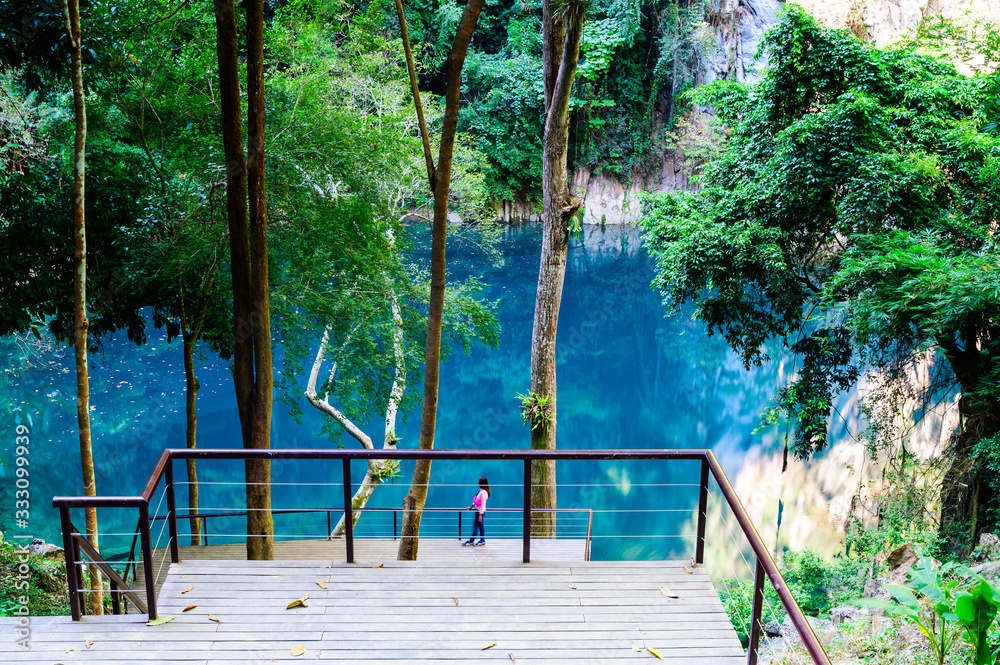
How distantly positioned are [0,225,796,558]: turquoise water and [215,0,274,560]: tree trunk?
3975mm

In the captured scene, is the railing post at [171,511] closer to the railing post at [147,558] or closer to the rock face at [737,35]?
the railing post at [147,558]

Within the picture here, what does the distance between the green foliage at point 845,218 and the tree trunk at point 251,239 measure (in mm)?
5940

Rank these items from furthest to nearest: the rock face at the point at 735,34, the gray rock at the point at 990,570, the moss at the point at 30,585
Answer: the rock face at the point at 735,34 → the moss at the point at 30,585 → the gray rock at the point at 990,570

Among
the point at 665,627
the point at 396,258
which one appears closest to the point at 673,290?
the point at 396,258

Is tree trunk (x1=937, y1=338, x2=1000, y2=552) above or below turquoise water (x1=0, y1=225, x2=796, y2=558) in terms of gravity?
above

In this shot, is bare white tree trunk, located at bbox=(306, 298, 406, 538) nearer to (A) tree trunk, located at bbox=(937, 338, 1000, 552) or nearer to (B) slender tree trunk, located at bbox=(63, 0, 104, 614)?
(B) slender tree trunk, located at bbox=(63, 0, 104, 614)

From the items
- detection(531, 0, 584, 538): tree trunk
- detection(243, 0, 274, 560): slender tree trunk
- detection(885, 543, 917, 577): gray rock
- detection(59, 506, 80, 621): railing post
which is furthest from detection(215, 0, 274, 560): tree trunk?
detection(885, 543, 917, 577): gray rock

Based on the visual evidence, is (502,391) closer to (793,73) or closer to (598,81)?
(793,73)

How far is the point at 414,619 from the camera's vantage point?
11.6ft

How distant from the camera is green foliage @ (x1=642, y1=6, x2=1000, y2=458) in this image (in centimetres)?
741

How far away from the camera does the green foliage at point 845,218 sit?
24.3 ft

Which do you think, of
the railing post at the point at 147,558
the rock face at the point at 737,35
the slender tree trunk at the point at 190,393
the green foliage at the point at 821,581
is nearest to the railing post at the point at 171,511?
the railing post at the point at 147,558

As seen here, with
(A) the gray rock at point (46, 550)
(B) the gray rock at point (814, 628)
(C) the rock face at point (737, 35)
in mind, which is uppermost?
(C) the rock face at point (737, 35)

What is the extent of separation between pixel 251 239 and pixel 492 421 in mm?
12765
